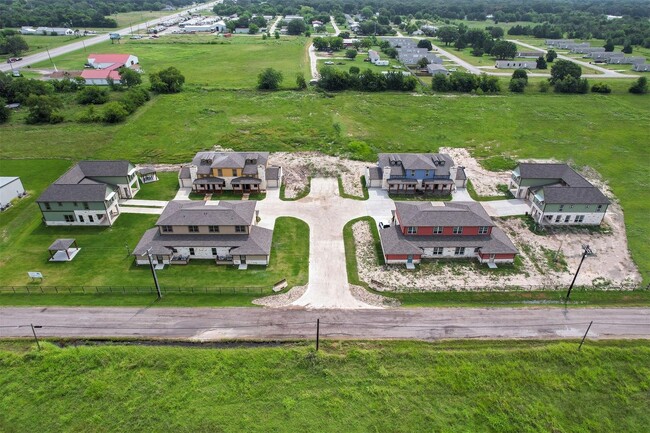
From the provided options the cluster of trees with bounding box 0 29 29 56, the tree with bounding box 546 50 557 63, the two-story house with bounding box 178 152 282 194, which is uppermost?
the cluster of trees with bounding box 0 29 29 56

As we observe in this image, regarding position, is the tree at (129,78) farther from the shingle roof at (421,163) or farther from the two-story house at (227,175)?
the shingle roof at (421,163)

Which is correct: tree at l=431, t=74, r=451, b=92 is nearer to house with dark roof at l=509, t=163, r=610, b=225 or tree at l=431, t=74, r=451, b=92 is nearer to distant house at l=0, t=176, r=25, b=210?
house with dark roof at l=509, t=163, r=610, b=225

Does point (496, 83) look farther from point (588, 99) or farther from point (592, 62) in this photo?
point (592, 62)

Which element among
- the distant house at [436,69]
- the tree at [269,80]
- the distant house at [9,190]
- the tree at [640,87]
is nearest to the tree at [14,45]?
the tree at [269,80]

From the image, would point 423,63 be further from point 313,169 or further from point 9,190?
point 9,190

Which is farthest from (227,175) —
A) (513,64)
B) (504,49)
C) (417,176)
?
(504,49)

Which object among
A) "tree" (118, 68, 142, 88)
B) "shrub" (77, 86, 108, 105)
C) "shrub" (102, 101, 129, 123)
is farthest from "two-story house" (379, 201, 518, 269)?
"tree" (118, 68, 142, 88)
